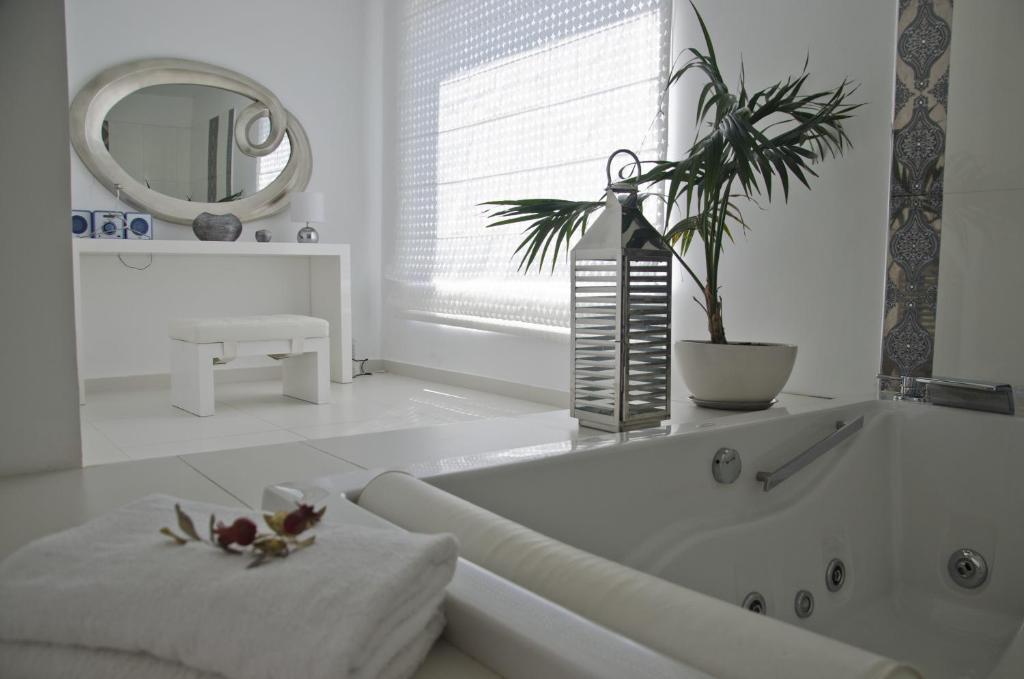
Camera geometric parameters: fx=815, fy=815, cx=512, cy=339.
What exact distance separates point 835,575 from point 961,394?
447 mm

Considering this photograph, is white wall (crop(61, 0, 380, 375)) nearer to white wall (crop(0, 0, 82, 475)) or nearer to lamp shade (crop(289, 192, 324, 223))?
lamp shade (crop(289, 192, 324, 223))

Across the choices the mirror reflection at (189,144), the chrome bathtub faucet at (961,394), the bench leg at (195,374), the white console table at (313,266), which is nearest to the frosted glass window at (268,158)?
the mirror reflection at (189,144)

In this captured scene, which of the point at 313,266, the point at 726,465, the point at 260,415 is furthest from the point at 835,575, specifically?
the point at 313,266

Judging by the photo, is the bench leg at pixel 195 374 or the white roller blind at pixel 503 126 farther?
the bench leg at pixel 195 374

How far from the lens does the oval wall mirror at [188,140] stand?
4.26m

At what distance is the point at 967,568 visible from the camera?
1.53 m

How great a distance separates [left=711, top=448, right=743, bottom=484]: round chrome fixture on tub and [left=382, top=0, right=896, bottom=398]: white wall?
1149 mm

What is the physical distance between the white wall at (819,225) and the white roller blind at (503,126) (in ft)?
1.39

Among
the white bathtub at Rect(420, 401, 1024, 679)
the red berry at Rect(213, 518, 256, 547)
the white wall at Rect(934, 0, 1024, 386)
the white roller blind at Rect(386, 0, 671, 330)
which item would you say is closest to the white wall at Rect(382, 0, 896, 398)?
the white wall at Rect(934, 0, 1024, 386)

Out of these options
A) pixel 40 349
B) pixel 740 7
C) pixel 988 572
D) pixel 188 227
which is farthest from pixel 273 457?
pixel 188 227

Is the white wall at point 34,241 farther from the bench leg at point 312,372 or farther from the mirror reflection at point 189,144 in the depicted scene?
the mirror reflection at point 189,144

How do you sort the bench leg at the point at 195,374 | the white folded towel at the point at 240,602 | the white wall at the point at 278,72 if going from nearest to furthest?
the white folded towel at the point at 240,602 < the bench leg at the point at 195,374 < the white wall at the point at 278,72

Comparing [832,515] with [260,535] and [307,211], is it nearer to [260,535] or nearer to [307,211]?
[260,535]

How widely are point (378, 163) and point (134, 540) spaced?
4753 mm
